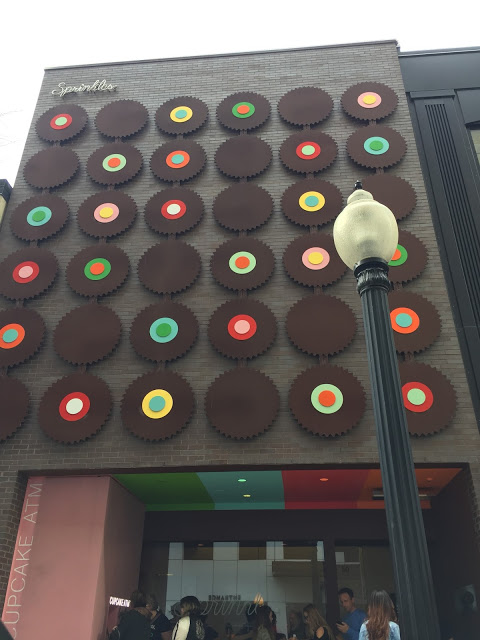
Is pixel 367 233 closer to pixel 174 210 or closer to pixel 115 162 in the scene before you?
pixel 174 210

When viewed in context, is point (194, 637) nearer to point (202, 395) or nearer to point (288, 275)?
point (202, 395)

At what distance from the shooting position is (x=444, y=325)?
32.2 ft

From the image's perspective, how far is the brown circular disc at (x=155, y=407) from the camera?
30.2 ft

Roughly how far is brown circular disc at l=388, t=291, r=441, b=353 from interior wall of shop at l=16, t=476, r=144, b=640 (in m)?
5.63

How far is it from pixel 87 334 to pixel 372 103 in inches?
310

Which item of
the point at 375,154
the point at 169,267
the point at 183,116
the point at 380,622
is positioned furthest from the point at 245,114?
the point at 380,622

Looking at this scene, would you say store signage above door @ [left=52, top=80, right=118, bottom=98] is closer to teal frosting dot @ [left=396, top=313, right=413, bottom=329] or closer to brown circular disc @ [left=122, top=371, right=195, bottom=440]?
brown circular disc @ [left=122, top=371, right=195, bottom=440]

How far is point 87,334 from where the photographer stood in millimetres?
10133

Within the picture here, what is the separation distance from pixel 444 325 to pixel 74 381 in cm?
659

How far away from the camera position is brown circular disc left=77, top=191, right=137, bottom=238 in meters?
11.2

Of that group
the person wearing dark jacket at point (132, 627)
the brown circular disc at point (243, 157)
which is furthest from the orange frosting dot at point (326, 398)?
the brown circular disc at point (243, 157)

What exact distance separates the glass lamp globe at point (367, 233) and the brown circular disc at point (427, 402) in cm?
506

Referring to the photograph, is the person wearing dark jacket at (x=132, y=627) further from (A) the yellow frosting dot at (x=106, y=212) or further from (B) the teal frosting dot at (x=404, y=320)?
(A) the yellow frosting dot at (x=106, y=212)

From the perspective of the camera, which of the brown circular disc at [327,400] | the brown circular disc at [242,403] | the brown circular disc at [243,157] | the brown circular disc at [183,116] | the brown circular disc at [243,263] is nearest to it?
the brown circular disc at [327,400]
